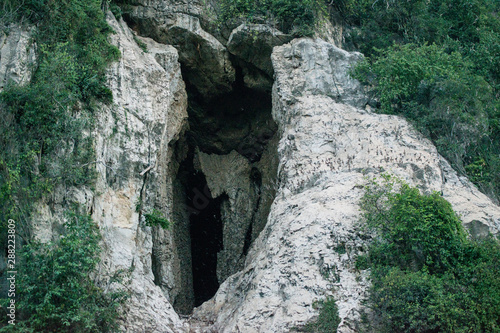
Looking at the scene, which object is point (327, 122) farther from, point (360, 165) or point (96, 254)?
point (96, 254)

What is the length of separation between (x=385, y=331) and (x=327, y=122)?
6.33m

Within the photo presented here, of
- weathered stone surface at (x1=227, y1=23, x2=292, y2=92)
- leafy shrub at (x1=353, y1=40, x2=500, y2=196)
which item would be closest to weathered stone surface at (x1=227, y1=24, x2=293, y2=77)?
weathered stone surface at (x1=227, y1=23, x2=292, y2=92)

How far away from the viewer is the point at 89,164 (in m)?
11.6

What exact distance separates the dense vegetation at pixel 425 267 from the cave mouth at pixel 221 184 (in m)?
7.52

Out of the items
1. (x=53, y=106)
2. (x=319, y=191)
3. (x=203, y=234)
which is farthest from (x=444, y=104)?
(x=53, y=106)

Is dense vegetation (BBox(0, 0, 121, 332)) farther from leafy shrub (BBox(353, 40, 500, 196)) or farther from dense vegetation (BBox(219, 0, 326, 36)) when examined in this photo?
leafy shrub (BBox(353, 40, 500, 196))

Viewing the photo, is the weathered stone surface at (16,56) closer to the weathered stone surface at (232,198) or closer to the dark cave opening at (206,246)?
the weathered stone surface at (232,198)

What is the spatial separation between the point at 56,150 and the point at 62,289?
3223 millimetres

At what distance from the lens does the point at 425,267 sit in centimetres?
1047

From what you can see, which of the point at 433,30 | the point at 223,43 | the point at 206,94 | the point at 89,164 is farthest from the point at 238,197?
the point at 433,30

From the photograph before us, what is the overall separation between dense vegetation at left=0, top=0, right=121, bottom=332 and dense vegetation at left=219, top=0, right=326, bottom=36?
4997 millimetres

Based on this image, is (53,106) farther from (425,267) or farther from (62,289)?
(425,267)

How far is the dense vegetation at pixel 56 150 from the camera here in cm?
970

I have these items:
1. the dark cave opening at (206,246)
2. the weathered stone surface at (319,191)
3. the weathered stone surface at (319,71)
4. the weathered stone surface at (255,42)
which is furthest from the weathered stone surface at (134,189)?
the weathered stone surface at (319,71)
